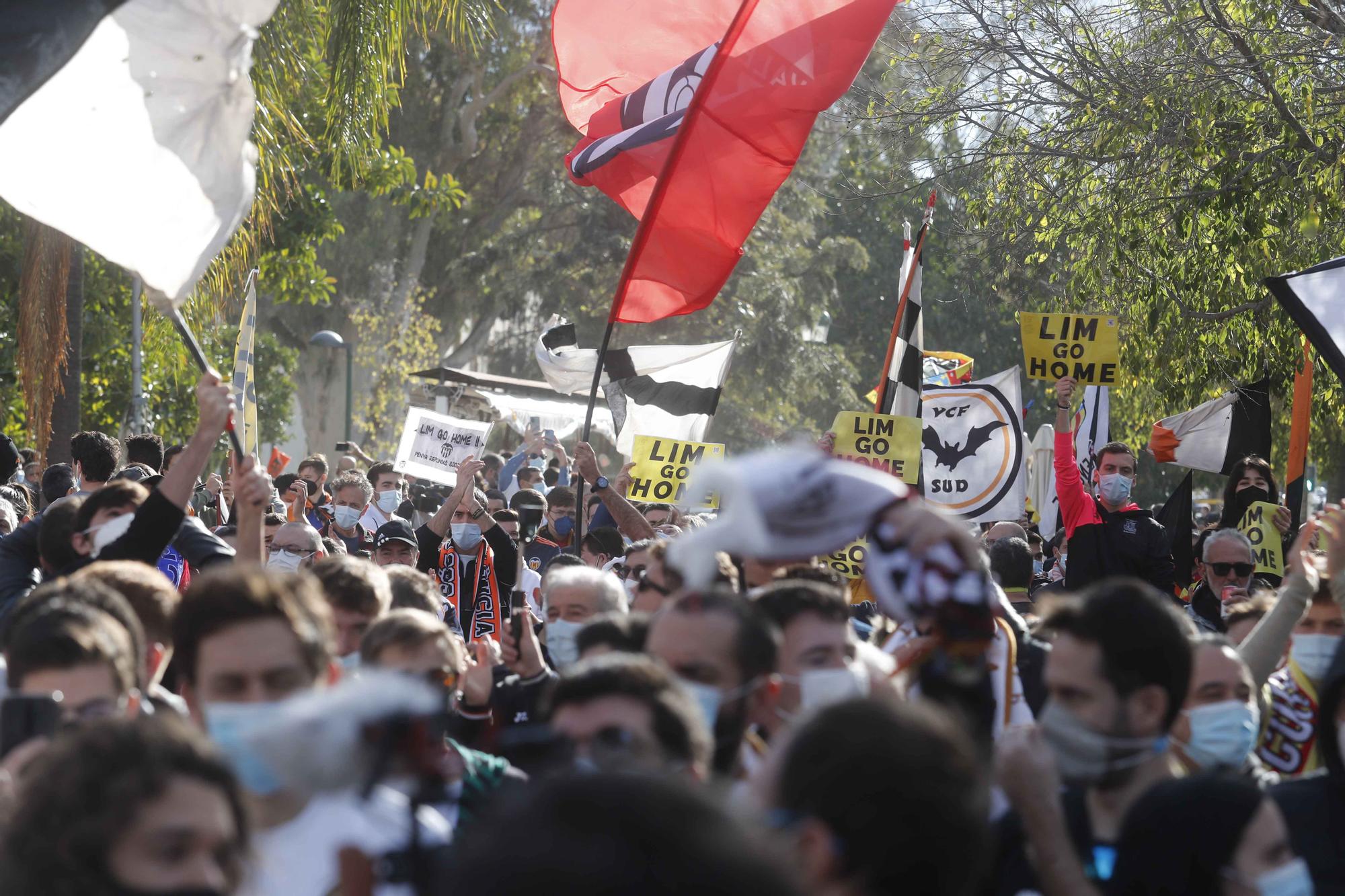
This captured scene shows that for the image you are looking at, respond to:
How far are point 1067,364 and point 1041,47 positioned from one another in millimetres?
3166

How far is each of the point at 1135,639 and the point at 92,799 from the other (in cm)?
199

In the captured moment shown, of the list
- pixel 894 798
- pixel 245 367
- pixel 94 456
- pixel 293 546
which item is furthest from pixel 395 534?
pixel 894 798

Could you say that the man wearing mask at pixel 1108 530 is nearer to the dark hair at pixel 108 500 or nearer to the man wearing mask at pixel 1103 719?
the dark hair at pixel 108 500

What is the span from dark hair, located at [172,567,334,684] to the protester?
1.77ft

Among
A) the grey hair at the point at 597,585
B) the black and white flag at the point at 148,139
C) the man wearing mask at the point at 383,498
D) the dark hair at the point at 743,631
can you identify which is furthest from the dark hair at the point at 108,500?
the man wearing mask at the point at 383,498

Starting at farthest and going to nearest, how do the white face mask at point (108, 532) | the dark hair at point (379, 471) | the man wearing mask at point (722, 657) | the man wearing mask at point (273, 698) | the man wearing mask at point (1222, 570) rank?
the dark hair at point (379, 471), the man wearing mask at point (1222, 570), the white face mask at point (108, 532), the man wearing mask at point (722, 657), the man wearing mask at point (273, 698)

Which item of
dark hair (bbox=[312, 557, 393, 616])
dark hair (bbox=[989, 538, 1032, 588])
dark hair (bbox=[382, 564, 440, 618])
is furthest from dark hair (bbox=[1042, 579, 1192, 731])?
dark hair (bbox=[989, 538, 1032, 588])

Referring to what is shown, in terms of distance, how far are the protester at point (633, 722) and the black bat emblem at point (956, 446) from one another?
22.5ft

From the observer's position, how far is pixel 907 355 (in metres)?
9.59

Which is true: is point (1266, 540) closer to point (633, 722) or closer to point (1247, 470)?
point (1247, 470)

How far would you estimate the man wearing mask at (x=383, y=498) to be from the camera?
35.1ft

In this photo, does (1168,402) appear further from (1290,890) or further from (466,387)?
(466,387)

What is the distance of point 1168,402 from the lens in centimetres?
1244

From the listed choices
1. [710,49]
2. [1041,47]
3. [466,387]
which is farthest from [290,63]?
[466,387]
